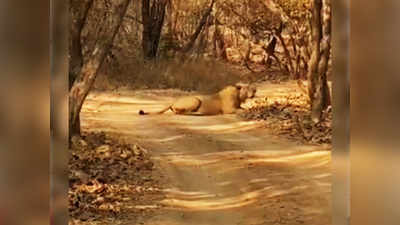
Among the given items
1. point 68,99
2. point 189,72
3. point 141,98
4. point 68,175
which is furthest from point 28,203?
point 189,72

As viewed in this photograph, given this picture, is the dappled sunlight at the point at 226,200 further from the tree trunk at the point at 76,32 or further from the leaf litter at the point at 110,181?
the tree trunk at the point at 76,32

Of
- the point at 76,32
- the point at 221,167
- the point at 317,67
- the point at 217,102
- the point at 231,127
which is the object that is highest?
the point at 76,32

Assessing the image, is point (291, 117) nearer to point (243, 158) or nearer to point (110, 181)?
point (243, 158)

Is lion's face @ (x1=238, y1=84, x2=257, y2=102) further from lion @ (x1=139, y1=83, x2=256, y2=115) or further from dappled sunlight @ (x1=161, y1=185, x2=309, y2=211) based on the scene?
dappled sunlight @ (x1=161, y1=185, x2=309, y2=211)

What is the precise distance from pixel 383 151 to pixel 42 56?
1393mm

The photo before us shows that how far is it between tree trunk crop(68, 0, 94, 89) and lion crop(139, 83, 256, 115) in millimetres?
385

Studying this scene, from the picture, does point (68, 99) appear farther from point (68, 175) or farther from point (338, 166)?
point (338, 166)

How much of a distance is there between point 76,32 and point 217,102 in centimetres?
64

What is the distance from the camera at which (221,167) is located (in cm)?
254

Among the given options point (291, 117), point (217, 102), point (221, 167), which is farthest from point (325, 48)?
point (221, 167)

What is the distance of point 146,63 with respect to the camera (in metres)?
2.53

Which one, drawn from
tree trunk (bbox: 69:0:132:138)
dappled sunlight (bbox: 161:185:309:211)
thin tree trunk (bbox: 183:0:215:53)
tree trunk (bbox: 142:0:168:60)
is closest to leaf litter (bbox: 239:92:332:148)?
dappled sunlight (bbox: 161:185:309:211)

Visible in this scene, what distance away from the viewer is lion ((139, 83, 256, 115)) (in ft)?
8.36

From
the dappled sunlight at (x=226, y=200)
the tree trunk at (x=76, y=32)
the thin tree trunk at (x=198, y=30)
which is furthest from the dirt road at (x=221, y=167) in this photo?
the thin tree trunk at (x=198, y=30)
